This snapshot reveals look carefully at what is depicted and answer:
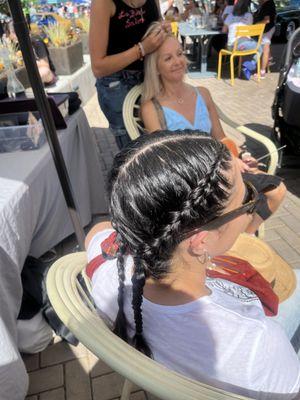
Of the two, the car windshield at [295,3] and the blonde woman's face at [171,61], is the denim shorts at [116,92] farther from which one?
the car windshield at [295,3]

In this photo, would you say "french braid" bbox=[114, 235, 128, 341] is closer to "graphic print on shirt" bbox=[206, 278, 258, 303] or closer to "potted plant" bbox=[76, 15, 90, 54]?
"graphic print on shirt" bbox=[206, 278, 258, 303]

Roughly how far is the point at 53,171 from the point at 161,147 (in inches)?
59.1

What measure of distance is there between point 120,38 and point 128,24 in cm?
8

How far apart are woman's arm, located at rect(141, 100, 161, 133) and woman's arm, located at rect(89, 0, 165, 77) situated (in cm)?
25

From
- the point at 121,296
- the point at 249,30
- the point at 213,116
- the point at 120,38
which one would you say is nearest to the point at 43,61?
the point at 120,38

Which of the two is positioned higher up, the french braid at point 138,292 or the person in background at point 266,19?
the french braid at point 138,292

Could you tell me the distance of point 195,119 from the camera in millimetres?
2096

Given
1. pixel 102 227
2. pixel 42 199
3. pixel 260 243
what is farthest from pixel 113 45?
pixel 260 243

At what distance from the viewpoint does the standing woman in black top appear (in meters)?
1.79

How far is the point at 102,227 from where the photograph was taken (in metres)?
1.20

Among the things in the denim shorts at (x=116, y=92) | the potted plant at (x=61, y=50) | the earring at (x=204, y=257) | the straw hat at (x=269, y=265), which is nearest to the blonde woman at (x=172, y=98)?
the denim shorts at (x=116, y=92)

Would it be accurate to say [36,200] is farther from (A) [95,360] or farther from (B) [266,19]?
(B) [266,19]

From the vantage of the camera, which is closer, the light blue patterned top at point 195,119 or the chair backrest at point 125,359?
the chair backrest at point 125,359

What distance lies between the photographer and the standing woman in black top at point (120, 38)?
5.88 feet
